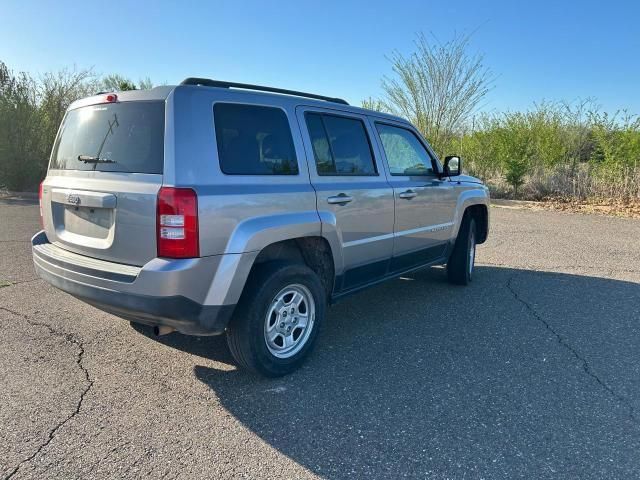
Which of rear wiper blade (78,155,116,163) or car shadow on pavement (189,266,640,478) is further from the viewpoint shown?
rear wiper blade (78,155,116,163)

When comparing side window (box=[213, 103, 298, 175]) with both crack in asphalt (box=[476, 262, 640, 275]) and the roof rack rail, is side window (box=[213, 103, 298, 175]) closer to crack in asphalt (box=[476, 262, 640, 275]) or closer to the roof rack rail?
the roof rack rail

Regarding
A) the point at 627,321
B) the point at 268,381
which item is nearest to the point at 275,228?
the point at 268,381

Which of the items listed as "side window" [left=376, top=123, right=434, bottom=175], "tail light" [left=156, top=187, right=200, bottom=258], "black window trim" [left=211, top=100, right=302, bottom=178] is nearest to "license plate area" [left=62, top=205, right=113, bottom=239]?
"tail light" [left=156, top=187, right=200, bottom=258]

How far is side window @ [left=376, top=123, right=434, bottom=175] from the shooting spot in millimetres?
4508

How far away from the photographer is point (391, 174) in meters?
4.41

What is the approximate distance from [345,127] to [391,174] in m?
0.68

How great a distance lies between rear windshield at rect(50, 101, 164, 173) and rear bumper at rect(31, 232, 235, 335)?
24.0 inches

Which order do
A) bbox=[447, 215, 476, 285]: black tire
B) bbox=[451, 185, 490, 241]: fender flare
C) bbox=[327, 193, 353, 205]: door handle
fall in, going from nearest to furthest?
bbox=[327, 193, 353, 205]: door handle → bbox=[451, 185, 490, 241]: fender flare → bbox=[447, 215, 476, 285]: black tire

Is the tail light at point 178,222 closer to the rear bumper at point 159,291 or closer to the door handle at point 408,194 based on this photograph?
the rear bumper at point 159,291

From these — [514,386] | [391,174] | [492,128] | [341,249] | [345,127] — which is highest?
[492,128]

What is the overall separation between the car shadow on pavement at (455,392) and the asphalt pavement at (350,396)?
13 mm

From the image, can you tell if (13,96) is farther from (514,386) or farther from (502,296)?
(514,386)

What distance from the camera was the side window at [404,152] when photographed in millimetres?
4508

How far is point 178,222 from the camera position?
8.87 ft
